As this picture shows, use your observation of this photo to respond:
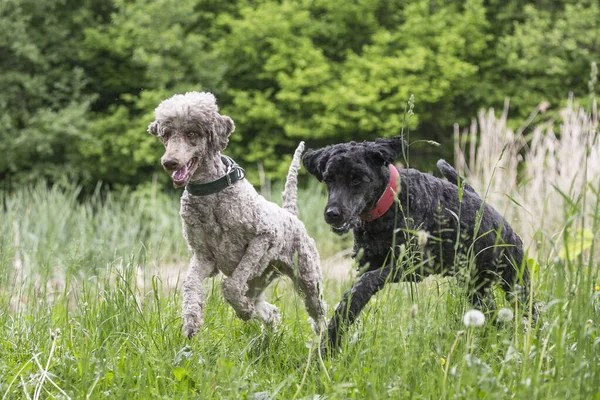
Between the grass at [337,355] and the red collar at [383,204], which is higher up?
the red collar at [383,204]

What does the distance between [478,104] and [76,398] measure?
14.1 metres

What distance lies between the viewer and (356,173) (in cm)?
340

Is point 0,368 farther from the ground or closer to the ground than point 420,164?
farther from the ground

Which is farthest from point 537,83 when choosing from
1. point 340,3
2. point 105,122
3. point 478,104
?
point 105,122

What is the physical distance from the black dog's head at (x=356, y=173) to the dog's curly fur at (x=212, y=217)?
303mm

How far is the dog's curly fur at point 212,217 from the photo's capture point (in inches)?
117

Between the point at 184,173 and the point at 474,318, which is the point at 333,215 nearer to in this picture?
the point at 184,173

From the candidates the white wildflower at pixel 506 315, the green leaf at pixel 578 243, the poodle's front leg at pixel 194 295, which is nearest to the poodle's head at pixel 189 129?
the poodle's front leg at pixel 194 295

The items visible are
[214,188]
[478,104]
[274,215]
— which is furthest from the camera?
[478,104]

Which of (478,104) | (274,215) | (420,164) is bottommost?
(420,164)

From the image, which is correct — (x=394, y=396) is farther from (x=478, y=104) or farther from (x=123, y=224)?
(x=478, y=104)

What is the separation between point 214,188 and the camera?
10.1 feet

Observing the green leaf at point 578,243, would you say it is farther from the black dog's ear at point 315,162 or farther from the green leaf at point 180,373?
the black dog's ear at point 315,162

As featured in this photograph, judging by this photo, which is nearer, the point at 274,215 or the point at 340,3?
the point at 274,215
